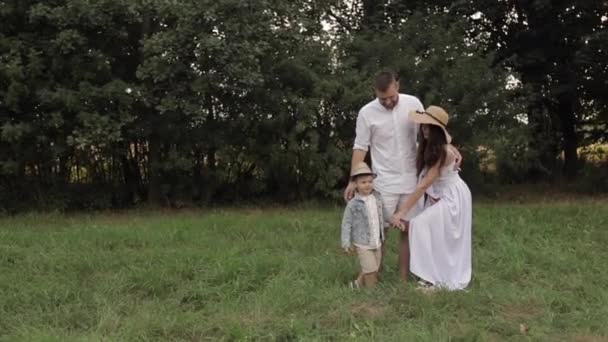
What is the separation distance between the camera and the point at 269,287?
5570 millimetres

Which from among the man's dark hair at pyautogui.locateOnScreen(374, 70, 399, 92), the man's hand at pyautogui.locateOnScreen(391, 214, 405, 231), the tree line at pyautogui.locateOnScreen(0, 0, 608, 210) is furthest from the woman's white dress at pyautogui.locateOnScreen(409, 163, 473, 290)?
the tree line at pyautogui.locateOnScreen(0, 0, 608, 210)

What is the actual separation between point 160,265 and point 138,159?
4.81 metres

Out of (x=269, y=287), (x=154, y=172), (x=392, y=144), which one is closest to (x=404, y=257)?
(x=392, y=144)

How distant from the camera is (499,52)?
13078 mm

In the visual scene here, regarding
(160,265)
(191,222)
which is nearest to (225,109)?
(191,222)

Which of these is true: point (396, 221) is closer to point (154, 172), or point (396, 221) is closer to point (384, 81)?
point (384, 81)

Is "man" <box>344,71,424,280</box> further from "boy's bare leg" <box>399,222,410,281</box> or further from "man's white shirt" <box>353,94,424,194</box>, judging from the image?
"boy's bare leg" <box>399,222,410,281</box>

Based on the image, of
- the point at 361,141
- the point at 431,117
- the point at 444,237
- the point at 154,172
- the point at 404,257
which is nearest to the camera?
the point at 431,117

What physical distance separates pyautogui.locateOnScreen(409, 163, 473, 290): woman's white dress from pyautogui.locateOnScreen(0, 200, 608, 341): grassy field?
19 centimetres

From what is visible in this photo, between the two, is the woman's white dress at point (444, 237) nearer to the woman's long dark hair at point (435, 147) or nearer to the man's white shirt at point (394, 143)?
the woman's long dark hair at point (435, 147)

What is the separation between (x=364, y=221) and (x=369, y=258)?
0.31 metres

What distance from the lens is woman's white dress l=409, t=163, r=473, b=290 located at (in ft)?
17.8

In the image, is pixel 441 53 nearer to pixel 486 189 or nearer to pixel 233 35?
pixel 486 189

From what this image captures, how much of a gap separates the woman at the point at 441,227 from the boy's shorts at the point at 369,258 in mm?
A: 272
